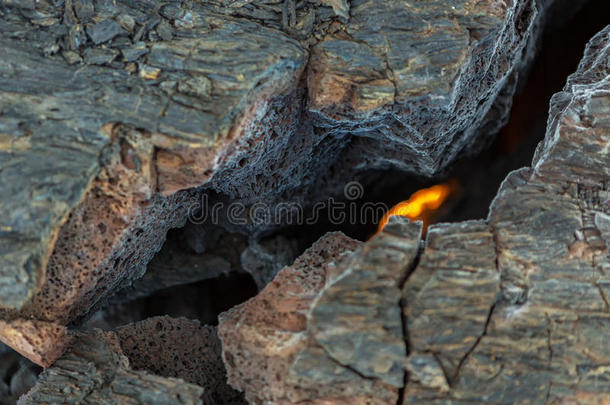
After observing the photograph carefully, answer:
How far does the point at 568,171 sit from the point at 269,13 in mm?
1247

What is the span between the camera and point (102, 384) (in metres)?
1.86

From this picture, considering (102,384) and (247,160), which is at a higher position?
(247,160)

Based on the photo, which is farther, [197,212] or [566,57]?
[566,57]

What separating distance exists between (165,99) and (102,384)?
104cm

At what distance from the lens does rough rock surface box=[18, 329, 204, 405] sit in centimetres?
181

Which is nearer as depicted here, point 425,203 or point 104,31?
point 104,31

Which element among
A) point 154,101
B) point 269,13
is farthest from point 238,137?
point 269,13

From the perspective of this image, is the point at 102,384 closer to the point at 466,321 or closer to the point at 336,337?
the point at 336,337

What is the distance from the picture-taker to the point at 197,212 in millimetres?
2402

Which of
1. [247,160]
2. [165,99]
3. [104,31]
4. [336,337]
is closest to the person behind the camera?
[336,337]

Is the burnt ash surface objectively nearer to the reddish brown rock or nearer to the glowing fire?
the reddish brown rock

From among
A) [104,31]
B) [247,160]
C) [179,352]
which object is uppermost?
[104,31]

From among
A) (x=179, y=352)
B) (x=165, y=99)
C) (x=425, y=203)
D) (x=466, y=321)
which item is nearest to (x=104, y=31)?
(x=165, y=99)

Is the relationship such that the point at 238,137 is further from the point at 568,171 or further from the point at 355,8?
the point at 568,171
